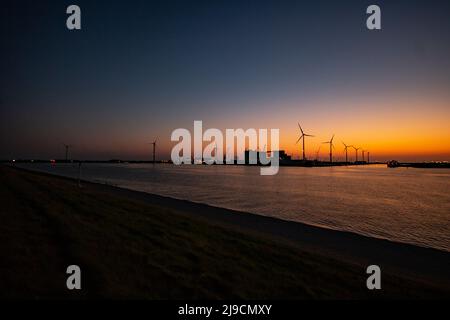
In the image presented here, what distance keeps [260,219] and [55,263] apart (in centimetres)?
1633

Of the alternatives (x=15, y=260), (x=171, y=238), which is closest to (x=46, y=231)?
(x=15, y=260)

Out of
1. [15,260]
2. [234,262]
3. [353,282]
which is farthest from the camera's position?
[234,262]

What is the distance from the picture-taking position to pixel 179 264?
8.65 m

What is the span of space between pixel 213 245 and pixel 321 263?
4032 millimetres

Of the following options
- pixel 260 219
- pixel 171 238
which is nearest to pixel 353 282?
pixel 171 238

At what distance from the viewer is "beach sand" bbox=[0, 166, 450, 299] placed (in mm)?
6852

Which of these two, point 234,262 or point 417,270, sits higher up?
point 234,262

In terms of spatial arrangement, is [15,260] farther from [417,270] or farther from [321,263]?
[417,270]

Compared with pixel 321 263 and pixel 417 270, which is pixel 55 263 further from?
pixel 417 270

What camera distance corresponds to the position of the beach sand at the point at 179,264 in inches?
270
